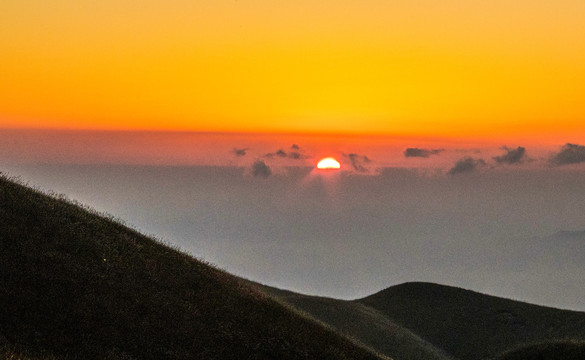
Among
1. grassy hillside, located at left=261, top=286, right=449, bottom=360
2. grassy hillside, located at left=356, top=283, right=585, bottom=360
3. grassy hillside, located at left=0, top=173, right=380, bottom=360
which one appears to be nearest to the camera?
grassy hillside, located at left=0, top=173, right=380, bottom=360

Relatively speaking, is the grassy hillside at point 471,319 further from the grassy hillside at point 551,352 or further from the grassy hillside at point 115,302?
the grassy hillside at point 115,302

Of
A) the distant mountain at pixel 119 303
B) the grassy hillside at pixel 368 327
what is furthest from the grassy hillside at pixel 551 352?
the grassy hillside at pixel 368 327

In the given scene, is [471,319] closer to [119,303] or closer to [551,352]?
[551,352]

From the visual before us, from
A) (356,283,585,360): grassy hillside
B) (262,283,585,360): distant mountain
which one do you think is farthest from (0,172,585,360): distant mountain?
(356,283,585,360): grassy hillside

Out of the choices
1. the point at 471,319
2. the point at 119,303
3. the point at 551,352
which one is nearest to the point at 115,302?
the point at 119,303

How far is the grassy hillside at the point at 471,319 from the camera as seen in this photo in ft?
211

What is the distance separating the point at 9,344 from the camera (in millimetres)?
19141

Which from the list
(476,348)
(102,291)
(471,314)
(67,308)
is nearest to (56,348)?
(67,308)

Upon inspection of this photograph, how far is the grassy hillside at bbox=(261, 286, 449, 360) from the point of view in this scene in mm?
54875

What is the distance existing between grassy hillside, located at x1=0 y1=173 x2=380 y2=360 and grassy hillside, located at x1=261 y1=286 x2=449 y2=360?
2084 centimetres

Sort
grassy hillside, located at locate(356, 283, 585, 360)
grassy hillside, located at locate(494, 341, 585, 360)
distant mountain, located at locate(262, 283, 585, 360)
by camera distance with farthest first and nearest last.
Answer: grassy hillside, located at locate(356, 283, 585, 360) → distant mountain, located at locate(262, 283, 585, 360) → grassy hillside, located at locate(494, 341, 585, 360)

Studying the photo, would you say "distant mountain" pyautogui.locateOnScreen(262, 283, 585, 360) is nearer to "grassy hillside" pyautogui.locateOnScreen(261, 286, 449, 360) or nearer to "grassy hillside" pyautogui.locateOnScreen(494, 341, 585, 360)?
"grassy hillside" pyautogui.locateOnScreen(261, 286, 449, 360)

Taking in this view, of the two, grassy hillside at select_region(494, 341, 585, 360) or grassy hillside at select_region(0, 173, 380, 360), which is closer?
grassy hillside at select_region(0, 173, 380, 360)

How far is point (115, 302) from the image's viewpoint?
26312 millimetres
